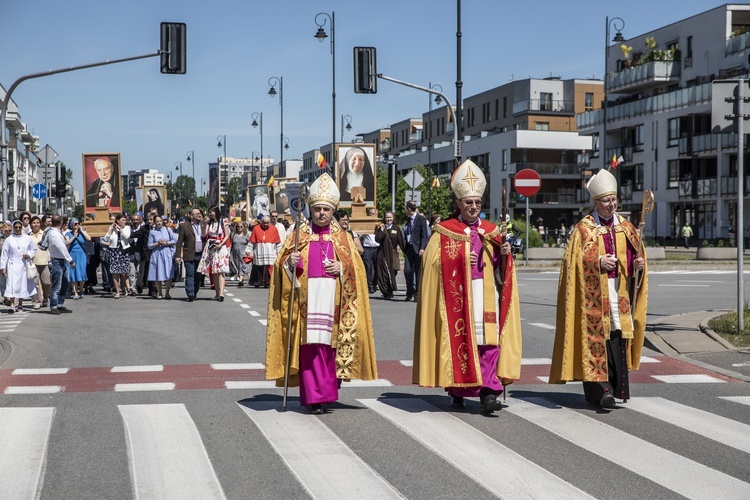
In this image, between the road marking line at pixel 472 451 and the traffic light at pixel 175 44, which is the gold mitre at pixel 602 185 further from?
the traffic light at pixel 175 44

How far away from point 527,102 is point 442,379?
83146 millimetres

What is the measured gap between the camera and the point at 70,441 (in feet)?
23.4

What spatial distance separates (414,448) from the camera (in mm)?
6840

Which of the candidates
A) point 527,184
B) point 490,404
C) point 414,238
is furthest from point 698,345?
point 527,184

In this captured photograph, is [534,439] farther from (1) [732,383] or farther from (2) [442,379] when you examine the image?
(1) [732,383]

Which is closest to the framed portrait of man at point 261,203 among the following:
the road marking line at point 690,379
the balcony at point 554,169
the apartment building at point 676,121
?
the apartment building at point 676,121

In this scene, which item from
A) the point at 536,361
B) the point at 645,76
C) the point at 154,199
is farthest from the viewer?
the point at 645,76

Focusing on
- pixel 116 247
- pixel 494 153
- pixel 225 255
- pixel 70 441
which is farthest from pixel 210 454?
pixel 494 153

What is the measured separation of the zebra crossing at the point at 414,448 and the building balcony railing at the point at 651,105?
174 feet

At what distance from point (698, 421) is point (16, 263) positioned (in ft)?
46.8

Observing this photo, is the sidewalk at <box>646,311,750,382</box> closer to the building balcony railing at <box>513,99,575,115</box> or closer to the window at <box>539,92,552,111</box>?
the building balcony railing at <box>513,99,575,115</box>

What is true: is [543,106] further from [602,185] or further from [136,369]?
[602,185]

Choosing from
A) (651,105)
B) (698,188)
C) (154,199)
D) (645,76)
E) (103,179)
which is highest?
(645,76)

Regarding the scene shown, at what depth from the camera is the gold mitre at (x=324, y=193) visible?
851cm
